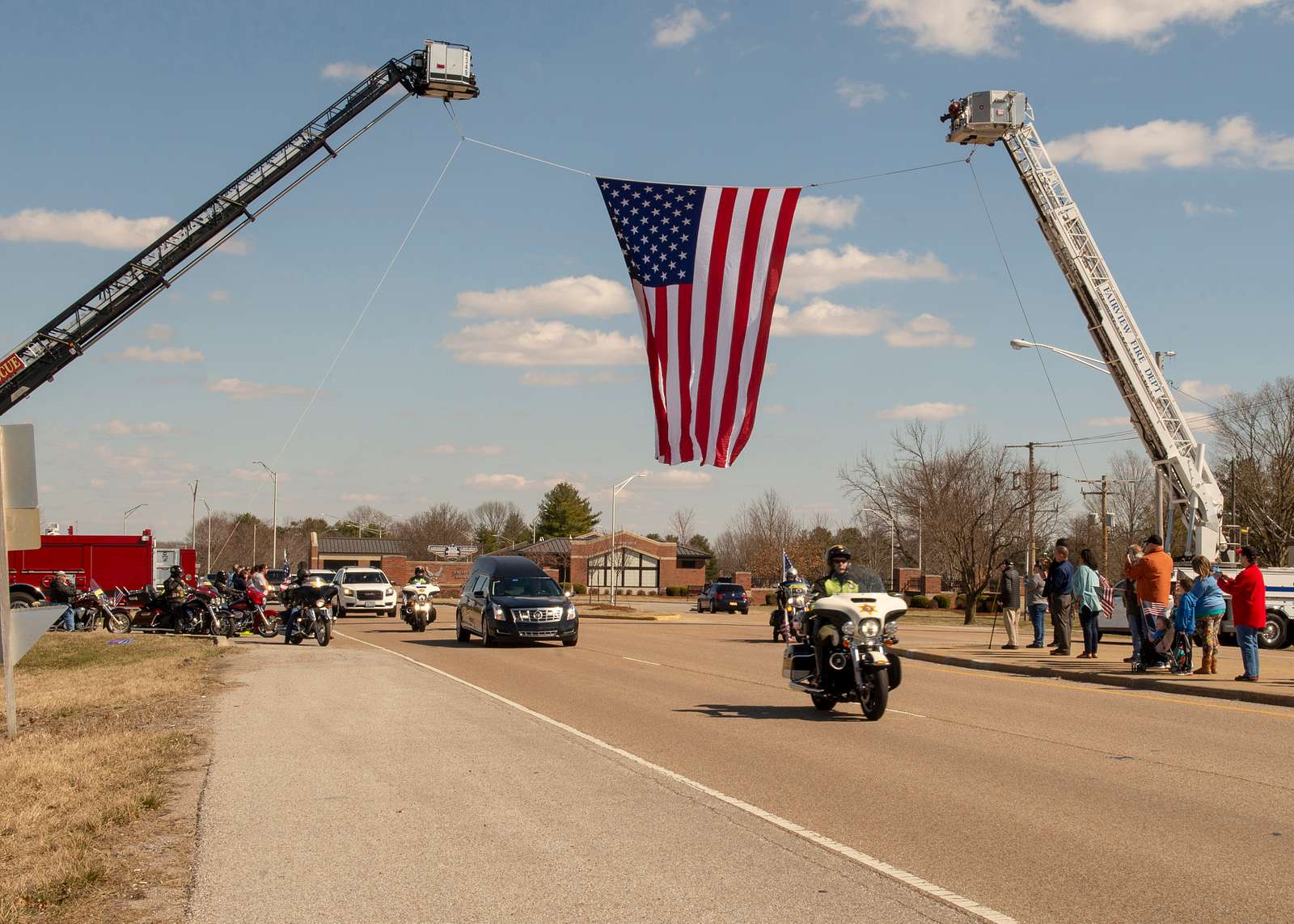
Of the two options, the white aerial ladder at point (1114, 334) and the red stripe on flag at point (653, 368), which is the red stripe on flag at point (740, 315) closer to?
the red stripe on flag at point (653, 368)

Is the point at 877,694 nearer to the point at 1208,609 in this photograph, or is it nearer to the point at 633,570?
the point at 1208,609

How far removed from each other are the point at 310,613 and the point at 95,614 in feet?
33.9

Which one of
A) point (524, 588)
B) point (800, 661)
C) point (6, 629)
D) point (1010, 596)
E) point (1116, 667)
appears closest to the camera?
point (6, 629)

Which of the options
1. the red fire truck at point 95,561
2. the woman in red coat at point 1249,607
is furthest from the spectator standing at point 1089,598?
the red fire truck at point 95,561

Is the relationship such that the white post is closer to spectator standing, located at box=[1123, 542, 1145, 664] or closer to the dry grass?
the dry grass

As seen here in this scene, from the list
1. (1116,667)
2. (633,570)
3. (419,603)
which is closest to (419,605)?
(419,603)

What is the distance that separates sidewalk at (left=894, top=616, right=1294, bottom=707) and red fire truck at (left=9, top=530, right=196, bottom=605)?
2339cm

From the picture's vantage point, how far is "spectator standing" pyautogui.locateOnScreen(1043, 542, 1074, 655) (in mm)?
21859

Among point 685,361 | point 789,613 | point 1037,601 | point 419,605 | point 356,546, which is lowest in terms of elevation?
point 419,605

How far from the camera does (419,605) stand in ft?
111

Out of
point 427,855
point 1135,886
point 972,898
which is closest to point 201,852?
point 427,855

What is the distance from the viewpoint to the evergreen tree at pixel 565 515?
14525 centimetres

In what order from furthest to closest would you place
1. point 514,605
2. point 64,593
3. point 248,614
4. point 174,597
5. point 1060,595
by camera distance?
point 64,593 → point 174,597 → point 248,614 → point 514,605 → point 1060,595

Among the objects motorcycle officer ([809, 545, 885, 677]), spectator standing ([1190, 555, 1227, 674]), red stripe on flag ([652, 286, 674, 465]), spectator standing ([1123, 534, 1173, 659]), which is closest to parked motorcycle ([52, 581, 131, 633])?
red stripe on flag ([652, 286, 674, 465])
